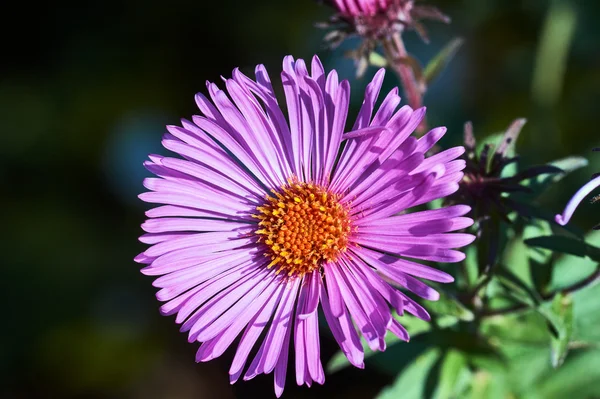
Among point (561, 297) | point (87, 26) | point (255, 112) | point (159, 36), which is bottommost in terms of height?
point (561, 297)

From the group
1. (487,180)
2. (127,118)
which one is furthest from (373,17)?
(127,118)

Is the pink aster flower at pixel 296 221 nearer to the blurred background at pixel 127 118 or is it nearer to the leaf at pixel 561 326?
the leaf at pixel 561 326

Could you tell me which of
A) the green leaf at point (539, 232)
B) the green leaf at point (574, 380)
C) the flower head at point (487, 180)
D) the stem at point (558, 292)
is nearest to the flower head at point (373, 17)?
the flower head at point (487, 180)

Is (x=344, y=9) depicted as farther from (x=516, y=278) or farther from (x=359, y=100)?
(x=516, y=278)

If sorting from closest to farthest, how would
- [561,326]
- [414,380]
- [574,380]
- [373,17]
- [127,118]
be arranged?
[561,326]
[373,17]
[414,380]
[574,380]
[127,118]

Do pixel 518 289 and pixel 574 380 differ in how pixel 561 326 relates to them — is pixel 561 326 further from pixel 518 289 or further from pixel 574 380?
pixel 574 380

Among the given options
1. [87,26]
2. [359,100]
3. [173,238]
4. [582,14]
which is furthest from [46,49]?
[582,14]
